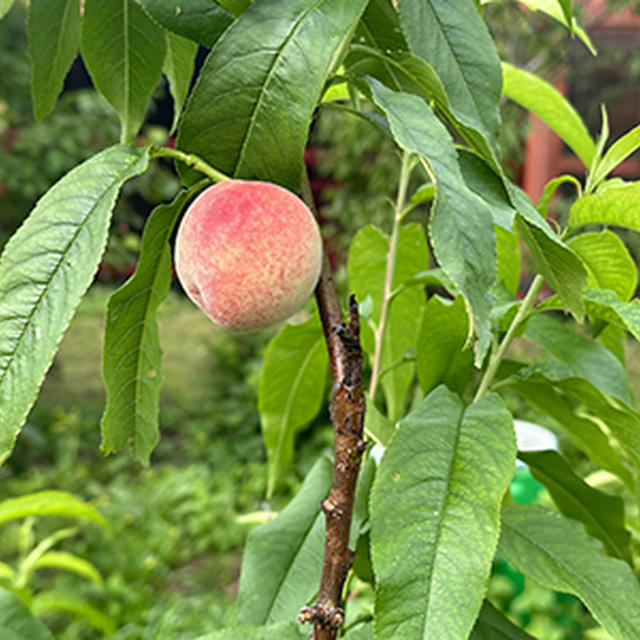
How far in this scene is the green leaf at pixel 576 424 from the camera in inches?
24.8

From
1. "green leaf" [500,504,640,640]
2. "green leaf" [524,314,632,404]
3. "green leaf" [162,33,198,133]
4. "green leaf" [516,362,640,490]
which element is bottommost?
"green leaf" [500,504,640,640]

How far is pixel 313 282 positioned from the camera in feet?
1.47

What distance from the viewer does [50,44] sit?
0.61 m

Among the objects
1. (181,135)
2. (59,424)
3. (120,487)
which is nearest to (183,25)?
(181,135)

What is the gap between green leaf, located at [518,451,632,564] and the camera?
2.11 ft

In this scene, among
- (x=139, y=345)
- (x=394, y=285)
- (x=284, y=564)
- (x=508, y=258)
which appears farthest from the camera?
(x=394, y=285)

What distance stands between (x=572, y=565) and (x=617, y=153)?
1.09ft

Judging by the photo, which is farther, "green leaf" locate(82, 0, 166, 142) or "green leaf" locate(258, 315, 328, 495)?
"green leaf" locate(258, 315, 328, 495)

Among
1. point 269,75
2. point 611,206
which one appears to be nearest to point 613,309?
point 611,206

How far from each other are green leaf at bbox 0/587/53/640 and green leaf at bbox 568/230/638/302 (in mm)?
583

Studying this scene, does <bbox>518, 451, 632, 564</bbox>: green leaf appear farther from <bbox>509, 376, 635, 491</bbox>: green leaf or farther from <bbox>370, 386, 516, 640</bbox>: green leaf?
<bbox>370, 386, 516, 640</bbox>: green leaf

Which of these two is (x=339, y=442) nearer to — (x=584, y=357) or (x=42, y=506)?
(x=584, y=357)

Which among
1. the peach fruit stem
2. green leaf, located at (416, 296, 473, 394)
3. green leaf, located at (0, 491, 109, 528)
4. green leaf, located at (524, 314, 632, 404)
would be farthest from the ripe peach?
green leaf, located at (0, 491, 109, 528)

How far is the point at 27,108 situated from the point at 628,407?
2.61 metres
